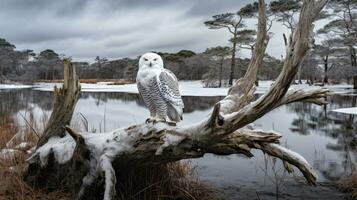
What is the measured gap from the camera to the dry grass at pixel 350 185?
4.13 metres

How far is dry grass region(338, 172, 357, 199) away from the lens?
4.13 metres

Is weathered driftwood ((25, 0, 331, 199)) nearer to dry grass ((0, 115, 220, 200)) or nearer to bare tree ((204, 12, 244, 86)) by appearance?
dry grass ((0, 115, 220, 200))

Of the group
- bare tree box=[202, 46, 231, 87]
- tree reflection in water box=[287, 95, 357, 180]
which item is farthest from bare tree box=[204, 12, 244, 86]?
tree reflection in water box=[287, 95, 357, 180]

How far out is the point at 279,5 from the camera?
2728cm

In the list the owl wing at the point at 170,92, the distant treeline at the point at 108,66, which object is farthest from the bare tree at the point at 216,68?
the owl wing at the point at 170,92

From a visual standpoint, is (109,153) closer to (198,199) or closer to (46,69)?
(198,199)

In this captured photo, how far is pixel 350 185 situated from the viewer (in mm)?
4281

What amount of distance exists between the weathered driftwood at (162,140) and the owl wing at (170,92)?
0.91 ft

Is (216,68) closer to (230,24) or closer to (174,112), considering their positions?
(230,24)

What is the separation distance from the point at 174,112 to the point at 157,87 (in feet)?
1.11

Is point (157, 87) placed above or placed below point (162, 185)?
above

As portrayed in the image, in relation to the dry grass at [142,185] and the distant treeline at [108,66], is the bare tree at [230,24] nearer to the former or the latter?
the distant treeline at [108,66]

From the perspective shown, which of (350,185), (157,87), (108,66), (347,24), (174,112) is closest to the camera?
→ (157,87)

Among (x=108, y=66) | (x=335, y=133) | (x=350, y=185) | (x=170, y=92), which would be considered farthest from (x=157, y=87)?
(x=108, y=66)
